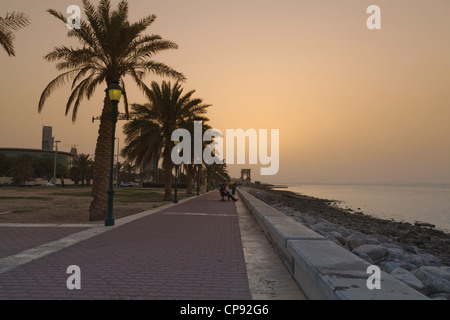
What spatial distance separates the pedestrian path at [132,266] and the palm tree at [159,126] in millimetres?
16160

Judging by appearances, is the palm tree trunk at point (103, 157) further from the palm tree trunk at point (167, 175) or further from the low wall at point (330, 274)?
the palm tree trunk at point (167, 175)

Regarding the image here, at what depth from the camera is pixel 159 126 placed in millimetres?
25797

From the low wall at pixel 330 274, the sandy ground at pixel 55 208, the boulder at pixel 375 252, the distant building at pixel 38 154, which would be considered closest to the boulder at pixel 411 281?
the low wall at pixel 330 274

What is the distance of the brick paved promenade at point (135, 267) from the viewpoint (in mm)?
4215

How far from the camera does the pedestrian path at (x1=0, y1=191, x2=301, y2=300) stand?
421cm

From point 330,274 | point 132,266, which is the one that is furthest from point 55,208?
point 330,274

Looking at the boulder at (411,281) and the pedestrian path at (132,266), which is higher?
the pedestrian path at (132,266)

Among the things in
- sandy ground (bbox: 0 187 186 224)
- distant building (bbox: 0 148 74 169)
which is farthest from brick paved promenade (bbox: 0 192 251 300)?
distant building (bbox: 0 148 74 169)

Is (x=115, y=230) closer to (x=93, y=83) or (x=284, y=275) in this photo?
(x=284, y=275)

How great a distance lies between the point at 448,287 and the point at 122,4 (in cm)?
1485

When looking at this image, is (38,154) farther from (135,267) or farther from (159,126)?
(135,267)

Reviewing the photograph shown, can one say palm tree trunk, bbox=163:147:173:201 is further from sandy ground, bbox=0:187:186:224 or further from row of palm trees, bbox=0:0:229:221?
row of palm trees, bbox=0:0:229:221

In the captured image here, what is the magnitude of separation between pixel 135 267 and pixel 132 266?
0.29 feet

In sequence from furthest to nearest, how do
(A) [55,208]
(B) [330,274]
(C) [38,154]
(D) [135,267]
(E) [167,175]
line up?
(C) [38,154], (E) [167,175], (A) [55,208], (D) [135,267], (B) [330,274]
